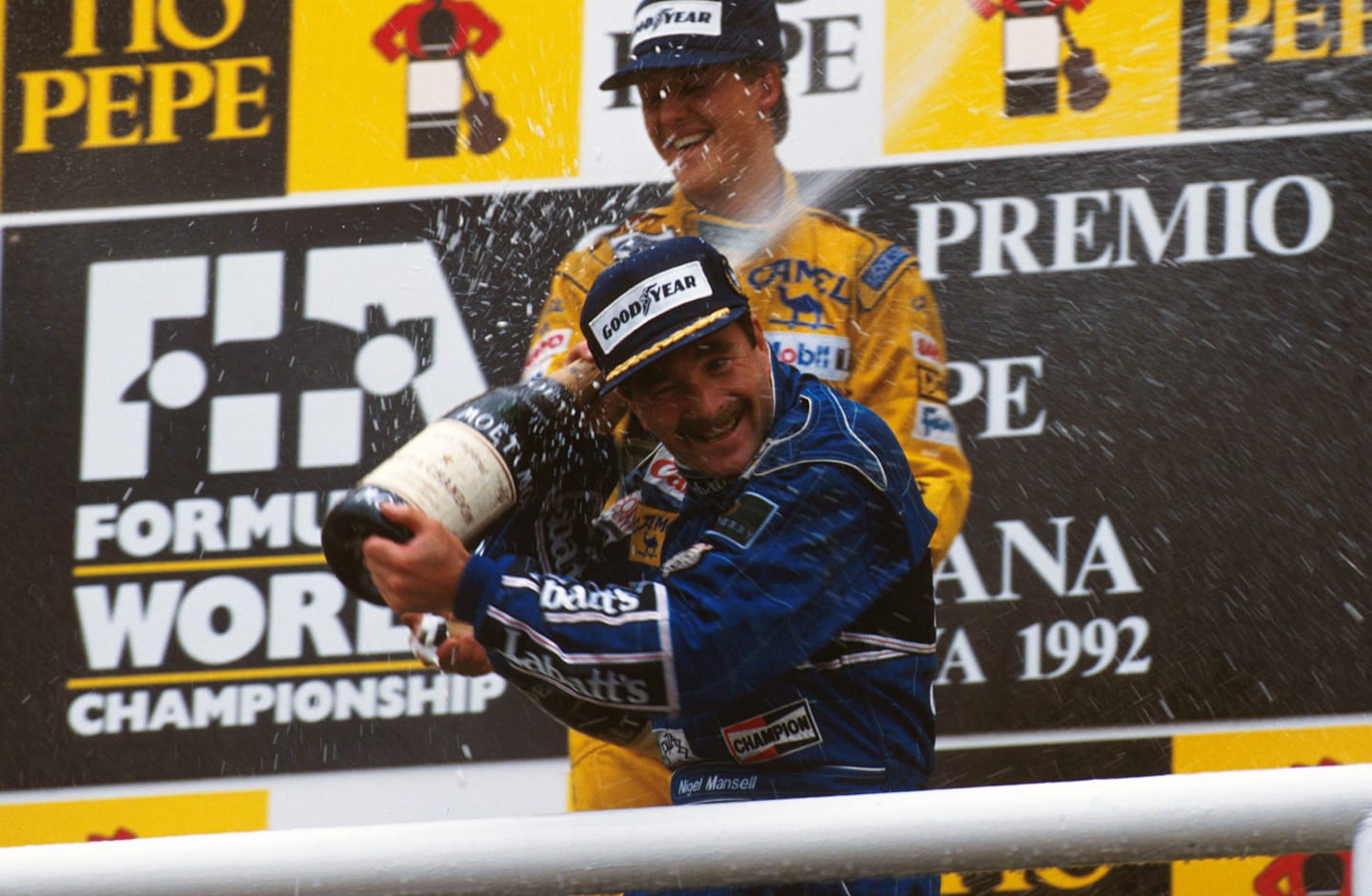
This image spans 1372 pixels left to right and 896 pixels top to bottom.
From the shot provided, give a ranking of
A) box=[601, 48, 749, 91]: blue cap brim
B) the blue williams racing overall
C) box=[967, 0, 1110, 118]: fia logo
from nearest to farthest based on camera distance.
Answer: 1. the blue williams racing overall
2. box=[601, 48, 749, 91]: blue cap brim
3. box=[967, 0, 1110, 118]: fia logo

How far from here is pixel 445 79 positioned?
3846 mm

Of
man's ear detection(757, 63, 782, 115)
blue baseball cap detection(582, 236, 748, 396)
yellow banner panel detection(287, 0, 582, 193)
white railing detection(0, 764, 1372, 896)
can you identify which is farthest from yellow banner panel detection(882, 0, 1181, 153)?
white railing detection(0, 764, 1372, 896)


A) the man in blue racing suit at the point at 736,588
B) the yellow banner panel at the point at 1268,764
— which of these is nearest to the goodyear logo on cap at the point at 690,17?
the man in blue racing suit at the point at 736,588

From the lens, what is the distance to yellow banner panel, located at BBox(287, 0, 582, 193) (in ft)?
12.3

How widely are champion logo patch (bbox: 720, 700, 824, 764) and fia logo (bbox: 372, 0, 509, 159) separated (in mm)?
1950

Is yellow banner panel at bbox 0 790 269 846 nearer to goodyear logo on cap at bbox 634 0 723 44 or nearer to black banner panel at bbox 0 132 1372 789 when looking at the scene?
black banner panel at bbox 0 132 1372 789

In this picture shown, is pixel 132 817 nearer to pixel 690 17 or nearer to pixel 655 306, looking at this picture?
pixel 690 17

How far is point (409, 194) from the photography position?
149 inches

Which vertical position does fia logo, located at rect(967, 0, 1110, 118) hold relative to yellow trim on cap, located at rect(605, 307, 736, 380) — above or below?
above

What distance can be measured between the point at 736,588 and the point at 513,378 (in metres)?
1.78

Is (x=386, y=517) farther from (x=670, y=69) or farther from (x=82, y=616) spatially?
(x=82, y=616)

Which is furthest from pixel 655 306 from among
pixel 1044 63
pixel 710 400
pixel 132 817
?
pixel 132 817

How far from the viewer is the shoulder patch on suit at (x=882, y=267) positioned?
3.32 m

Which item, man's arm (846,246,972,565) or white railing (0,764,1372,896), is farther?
man's arm (846,246,972,565)
